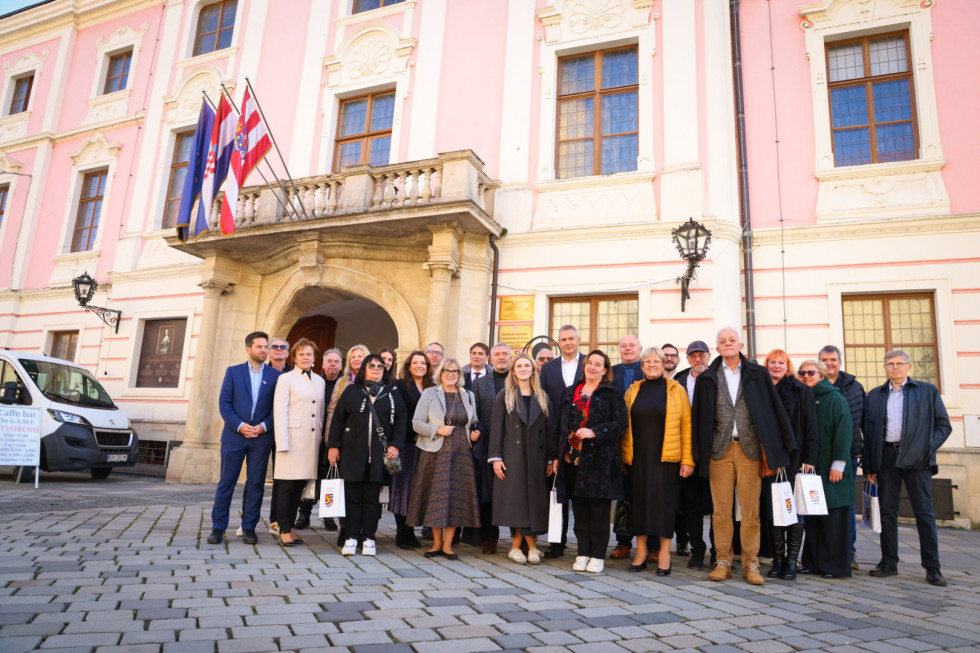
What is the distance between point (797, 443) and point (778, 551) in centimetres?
89

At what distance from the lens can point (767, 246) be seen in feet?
33.2

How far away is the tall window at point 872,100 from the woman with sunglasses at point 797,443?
21.2 ft

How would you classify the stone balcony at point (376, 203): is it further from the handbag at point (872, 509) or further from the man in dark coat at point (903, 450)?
the handbag at point (872, 509)

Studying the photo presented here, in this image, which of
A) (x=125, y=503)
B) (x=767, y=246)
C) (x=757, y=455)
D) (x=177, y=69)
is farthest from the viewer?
(x=177, y=69)

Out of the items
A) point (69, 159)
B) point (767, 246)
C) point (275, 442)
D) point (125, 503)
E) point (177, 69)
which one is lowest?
point (125, 503)

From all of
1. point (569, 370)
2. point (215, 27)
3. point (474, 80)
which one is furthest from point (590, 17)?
point (215, 27)

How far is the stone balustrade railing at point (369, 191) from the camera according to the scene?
10258 mm

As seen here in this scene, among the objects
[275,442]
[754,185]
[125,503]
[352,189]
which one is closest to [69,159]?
[352,189]

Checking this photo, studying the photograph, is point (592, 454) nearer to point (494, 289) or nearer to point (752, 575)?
point (752, 575)

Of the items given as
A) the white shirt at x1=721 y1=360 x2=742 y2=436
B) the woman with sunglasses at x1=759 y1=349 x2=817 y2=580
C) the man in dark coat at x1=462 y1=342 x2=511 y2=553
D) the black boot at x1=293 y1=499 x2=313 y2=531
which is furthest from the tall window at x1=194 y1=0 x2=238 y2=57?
the woman with sunglasses at x1=759 y1=349 x2=817 y2=580

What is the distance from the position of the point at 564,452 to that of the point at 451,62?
9.56 m

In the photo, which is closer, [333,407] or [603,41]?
[333,407]

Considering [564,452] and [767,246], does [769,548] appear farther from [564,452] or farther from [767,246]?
[767,246]

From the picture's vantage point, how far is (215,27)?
622 inches
